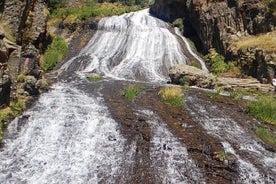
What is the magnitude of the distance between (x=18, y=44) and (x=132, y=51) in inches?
684

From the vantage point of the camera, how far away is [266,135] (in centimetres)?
1508

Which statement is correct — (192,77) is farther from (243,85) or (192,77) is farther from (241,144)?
(241,144)

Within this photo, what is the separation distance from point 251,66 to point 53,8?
109 feet

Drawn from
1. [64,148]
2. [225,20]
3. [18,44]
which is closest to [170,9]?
[225,20]

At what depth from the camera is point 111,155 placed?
40.9ft

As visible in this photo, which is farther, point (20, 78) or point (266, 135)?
point (20, 78)

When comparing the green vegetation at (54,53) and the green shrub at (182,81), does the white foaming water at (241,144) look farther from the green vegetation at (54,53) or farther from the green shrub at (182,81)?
the green vegetation at (54,53)

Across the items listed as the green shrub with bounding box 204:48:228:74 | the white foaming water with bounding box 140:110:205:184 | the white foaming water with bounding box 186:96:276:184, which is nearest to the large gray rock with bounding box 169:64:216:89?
the white foaming water with bounding box 186:96:276:184

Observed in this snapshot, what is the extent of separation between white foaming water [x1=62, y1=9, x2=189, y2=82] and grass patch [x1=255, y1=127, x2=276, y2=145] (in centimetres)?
1385

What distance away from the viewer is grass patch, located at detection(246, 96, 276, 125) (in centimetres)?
1758

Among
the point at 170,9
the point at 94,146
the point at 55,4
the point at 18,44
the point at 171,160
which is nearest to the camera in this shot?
the point at 171,160

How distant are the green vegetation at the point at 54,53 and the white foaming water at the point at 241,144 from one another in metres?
16.3

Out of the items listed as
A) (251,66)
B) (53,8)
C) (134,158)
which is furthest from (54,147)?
(53,8)

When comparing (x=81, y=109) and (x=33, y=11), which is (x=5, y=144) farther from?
(x=33, y=11)
